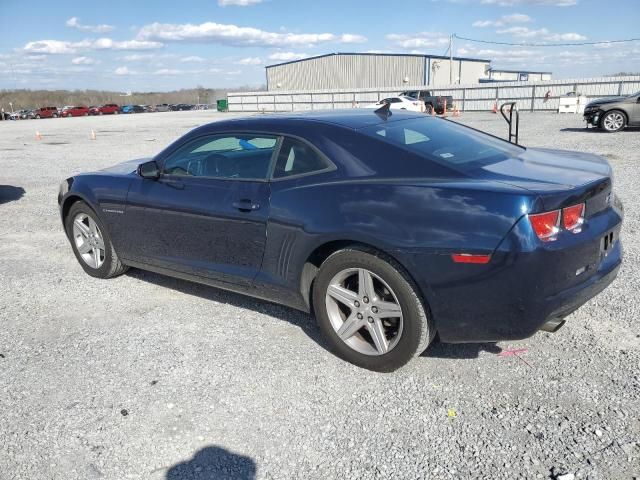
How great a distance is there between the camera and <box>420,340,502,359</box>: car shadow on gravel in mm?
3307

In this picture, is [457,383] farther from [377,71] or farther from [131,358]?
[377,71]

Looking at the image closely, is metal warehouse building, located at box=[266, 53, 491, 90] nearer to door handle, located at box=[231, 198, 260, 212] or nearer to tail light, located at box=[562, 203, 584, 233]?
door handle, located at box=[231, 198, 260, 212]

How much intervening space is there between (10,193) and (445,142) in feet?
29.6

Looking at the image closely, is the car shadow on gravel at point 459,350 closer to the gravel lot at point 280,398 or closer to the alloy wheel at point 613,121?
the gravel lot at point 280,398

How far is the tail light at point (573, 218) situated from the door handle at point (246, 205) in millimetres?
1847

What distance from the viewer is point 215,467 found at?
243 centimetres

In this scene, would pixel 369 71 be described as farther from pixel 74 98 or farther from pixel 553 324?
pixel 74 98

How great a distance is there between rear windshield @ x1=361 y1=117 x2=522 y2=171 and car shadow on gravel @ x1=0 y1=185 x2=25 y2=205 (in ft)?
26.3

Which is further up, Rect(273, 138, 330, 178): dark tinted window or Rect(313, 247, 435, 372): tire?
Rect(273, 138, 330, 178): dark tinted window

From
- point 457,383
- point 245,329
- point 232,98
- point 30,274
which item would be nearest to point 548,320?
point 457,383

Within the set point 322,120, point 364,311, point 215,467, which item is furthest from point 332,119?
point 215,467

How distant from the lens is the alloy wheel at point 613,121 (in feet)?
52.1

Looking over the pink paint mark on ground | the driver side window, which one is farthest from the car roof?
the pink paint mark on ground

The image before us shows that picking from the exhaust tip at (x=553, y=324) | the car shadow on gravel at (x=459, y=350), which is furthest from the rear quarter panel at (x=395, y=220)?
the car shadow on gravel at (x=459, y=350)
